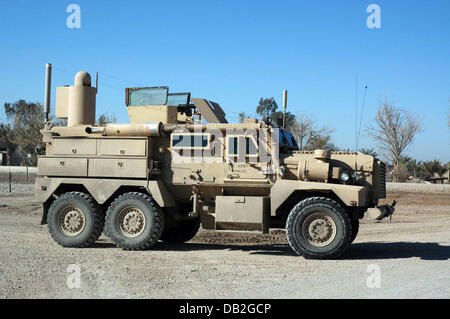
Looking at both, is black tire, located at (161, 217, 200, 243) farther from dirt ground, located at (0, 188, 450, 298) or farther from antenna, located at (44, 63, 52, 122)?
antenna, located at (44, 63, 52, 122)

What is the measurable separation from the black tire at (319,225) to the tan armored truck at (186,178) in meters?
0.02

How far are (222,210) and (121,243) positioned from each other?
7.35 feet

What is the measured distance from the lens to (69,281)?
799 centimetres

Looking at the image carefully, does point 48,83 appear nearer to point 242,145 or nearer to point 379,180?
point 242,145

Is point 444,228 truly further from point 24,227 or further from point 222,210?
point 24,227

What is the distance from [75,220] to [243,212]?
372cm

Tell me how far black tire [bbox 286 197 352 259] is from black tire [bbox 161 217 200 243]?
3.34m

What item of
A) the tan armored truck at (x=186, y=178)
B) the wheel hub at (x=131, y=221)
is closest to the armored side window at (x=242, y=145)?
the tan armored truck at (x=186, y=178)

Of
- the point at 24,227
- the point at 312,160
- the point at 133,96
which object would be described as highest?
the point at 133,96

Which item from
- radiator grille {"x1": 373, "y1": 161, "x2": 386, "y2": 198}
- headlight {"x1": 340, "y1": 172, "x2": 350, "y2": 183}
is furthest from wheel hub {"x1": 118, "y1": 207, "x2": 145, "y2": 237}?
radiator grille {"x1": 373, "y1": 161, "x2": 386, "y2": 198}

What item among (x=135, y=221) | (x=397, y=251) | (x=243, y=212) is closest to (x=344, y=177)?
(x=243, y=212)

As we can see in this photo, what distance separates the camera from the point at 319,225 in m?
10.6

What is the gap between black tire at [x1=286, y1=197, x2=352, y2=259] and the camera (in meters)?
10.5
